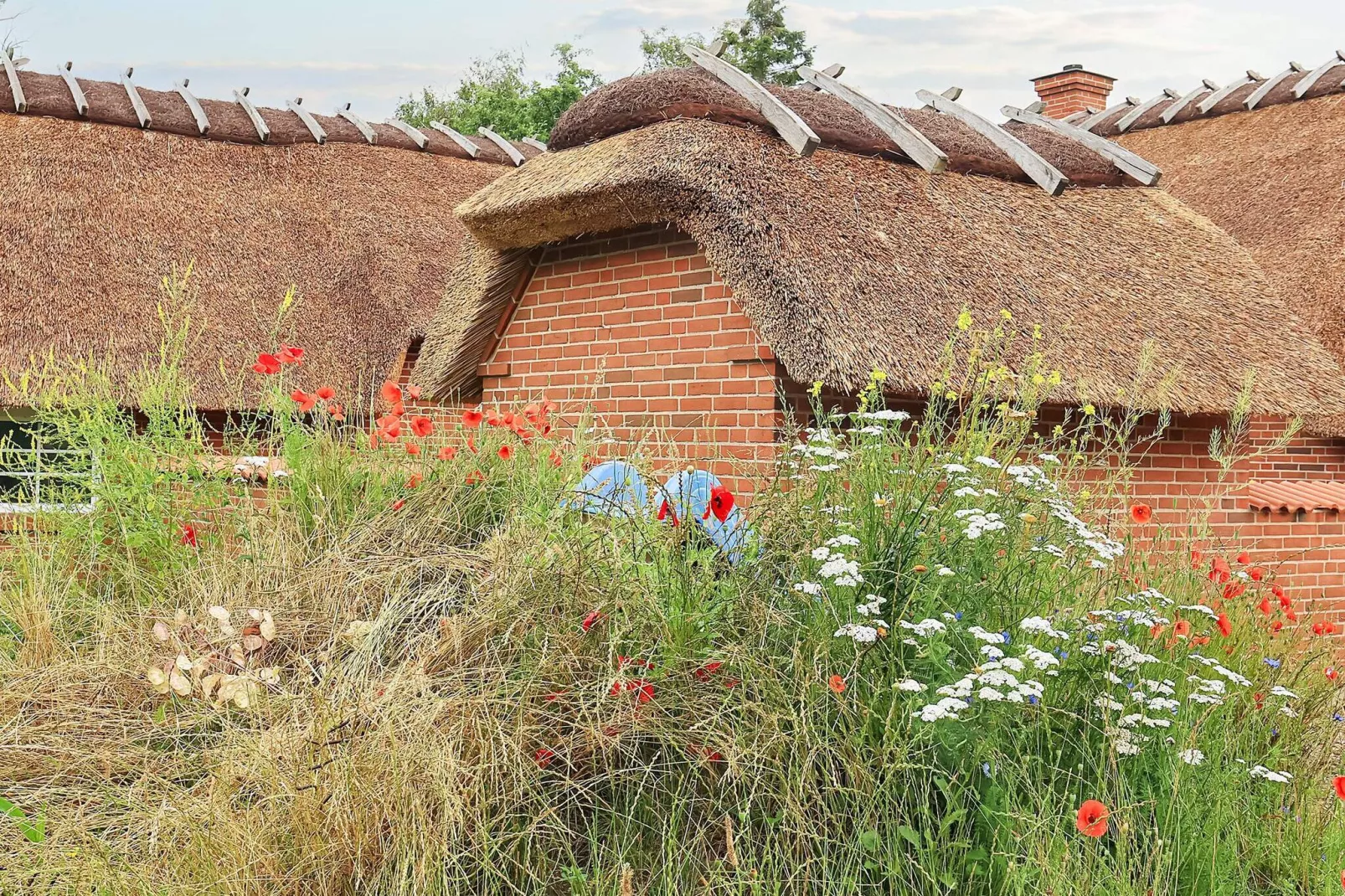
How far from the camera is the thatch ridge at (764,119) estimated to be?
7.24 m

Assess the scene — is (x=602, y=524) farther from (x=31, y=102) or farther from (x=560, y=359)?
(x=31, y=102)

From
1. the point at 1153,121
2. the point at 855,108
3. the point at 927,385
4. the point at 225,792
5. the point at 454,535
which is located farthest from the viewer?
the point at 1153,121

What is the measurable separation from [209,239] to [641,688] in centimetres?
990

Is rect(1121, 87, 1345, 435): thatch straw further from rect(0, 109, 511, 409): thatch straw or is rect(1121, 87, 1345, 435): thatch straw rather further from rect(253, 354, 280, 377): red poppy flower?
rect(253, 354, 280, 377): red poppy flower

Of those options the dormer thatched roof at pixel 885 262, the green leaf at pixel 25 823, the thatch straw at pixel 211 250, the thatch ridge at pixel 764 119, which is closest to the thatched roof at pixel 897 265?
the dormer thatched roof at pixel 885 262

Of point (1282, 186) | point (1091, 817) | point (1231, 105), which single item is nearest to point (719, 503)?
point (1091, 817)

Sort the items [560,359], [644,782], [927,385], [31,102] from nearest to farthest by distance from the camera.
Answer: [644,782] → [927,385] → [560,359] → [31,102]

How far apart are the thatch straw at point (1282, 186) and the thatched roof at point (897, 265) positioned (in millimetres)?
2211

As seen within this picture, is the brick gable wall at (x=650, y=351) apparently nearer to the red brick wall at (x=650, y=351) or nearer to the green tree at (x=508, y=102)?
the red brick wall at (x=650, y=351)

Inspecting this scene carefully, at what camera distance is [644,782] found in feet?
10.4

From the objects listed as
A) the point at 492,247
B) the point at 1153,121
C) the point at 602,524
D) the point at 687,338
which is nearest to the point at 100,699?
the point at 602,524

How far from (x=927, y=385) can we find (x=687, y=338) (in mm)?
1386

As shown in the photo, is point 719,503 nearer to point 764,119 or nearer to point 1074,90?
point 764,119

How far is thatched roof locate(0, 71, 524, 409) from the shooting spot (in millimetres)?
10398
